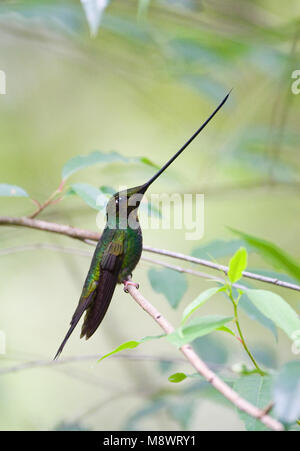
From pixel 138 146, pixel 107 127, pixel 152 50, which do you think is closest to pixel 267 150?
pixel 152 50

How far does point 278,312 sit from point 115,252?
1.28 metres

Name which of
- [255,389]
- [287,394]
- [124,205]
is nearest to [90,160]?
[124,205]

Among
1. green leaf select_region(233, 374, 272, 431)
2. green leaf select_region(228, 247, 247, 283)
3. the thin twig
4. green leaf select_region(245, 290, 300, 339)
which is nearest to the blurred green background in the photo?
the thin twig

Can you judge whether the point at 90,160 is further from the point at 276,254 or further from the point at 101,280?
the point at 276,254

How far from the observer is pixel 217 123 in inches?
197

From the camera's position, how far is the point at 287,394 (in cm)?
83

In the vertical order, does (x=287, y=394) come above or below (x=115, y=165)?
below

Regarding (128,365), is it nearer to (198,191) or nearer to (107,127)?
(198,191)

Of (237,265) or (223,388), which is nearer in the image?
(223,388)

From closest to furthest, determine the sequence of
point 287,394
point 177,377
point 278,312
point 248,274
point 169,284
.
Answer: point 287,394 → point 278,312 → point 177,377 → point 248,274 → point 169,284

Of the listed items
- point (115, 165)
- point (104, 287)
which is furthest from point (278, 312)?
point (115, 165)

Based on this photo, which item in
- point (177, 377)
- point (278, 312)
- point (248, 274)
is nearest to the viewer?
point (278, 312)

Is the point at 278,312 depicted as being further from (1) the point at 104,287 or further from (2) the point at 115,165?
(2) the point at 115,165

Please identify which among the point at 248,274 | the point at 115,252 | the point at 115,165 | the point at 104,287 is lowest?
the point at 104,287
